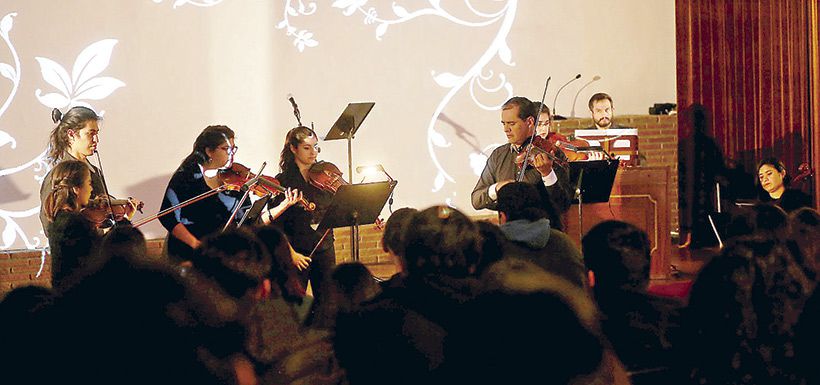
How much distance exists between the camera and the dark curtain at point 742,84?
883cm

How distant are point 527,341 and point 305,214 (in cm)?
323

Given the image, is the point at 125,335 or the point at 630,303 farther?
the point at 630,303

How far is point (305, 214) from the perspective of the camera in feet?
17.2

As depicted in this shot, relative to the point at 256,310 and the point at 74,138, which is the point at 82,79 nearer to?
the point at 74,138

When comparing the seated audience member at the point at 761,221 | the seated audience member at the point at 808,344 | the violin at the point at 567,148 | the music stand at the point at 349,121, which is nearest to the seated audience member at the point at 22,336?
the seated audience member at the point at 808,344

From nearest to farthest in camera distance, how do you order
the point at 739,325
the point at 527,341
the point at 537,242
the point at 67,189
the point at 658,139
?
the point at 527,341 < the point at 739,325 < the point at 537,242 < the point at 67,189 < the point at 658,139

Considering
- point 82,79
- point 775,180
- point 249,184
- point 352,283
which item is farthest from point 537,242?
point 775,180

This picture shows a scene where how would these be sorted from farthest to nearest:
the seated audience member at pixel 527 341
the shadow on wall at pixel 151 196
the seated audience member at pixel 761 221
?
the shadow on wall at pixel 151 196, the seated audience member at pixel 761 221, the seated audience member at pixel 527 341

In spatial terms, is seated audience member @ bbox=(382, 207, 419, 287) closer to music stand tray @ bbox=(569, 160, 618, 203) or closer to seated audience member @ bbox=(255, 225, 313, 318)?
seated audience member @ bbox=(255, 225, 313, 318)

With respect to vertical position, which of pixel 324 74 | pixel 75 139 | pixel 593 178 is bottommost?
pixel 593 178

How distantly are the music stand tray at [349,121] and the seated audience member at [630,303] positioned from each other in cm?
359

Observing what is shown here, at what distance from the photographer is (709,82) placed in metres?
8.88

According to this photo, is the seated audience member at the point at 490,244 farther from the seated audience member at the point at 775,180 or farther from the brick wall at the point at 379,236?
the seated audience member at the point at 775,180

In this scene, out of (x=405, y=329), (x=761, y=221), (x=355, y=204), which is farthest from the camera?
(x=355, y=204)
